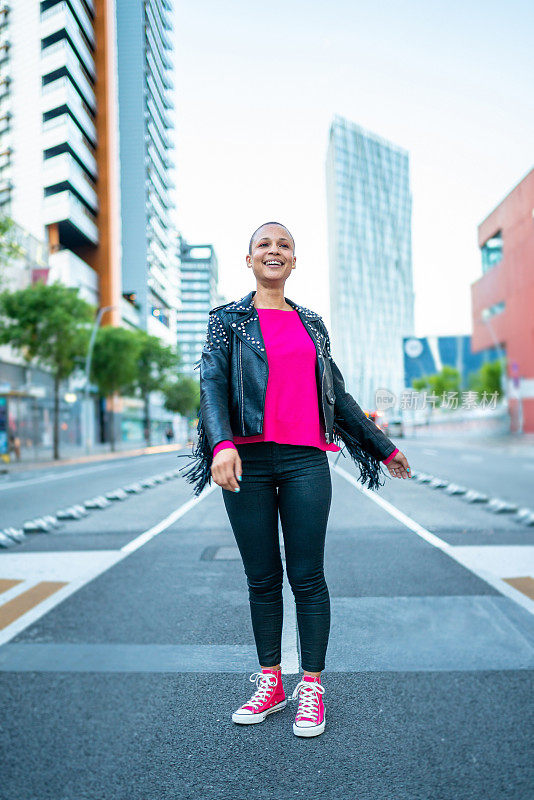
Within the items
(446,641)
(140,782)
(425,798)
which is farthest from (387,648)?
(140,782)

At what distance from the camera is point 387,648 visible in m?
3.11

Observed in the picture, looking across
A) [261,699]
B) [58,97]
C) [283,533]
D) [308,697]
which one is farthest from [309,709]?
[58,97]

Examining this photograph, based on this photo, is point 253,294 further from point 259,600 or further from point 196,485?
point 259,600

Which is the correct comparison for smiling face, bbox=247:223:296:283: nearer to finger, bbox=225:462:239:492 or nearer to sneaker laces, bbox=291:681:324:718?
finger, bbox=225:462:239:492

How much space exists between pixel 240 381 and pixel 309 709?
1125mm

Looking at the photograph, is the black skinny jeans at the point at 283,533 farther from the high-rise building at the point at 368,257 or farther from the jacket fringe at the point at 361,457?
the high-rise building at the point at 368,257

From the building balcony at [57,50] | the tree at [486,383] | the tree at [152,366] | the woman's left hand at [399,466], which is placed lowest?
the woman's left hand at [399,466]

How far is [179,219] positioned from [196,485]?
0.82 meters

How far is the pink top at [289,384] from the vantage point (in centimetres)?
185

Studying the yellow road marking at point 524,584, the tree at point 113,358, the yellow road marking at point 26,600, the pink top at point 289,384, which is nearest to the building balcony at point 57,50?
the pink top at point 289,384

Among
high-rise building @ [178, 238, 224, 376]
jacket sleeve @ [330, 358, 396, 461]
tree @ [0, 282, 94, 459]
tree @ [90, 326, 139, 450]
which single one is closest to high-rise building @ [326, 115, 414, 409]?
jacket sleeve @ [330, 358, 396, 461]

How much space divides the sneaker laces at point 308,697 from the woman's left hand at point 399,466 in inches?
29.6

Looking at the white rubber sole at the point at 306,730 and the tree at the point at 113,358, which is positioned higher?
the tree at the point at 113,358

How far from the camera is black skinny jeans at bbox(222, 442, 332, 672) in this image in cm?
195
